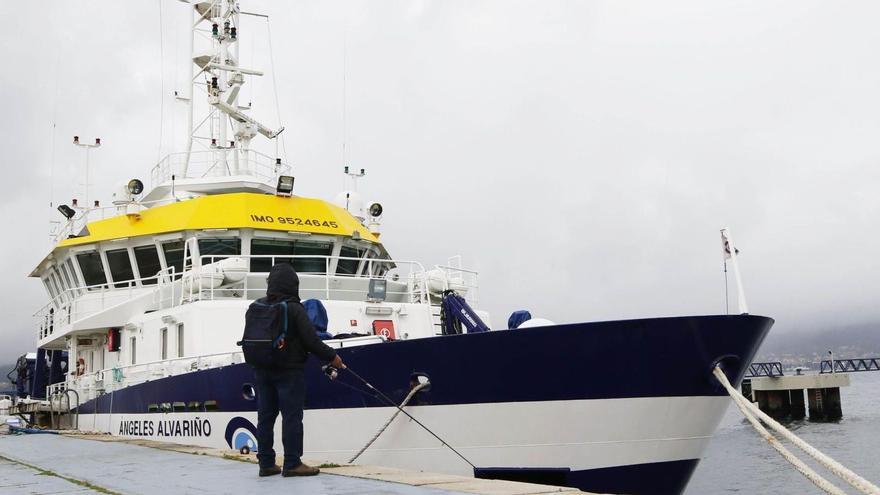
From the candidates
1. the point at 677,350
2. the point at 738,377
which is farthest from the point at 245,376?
Result: the point at 738,377

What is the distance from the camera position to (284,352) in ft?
19.6

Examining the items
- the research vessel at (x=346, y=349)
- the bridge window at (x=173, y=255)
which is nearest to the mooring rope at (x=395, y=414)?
the research vessel at (x=346, y=349)

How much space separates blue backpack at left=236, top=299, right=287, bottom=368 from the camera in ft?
19.3

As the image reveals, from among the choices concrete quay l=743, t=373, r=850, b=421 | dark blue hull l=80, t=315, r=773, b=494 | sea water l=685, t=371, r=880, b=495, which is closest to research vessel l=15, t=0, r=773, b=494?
dark blue hull l=80, t=315, r=773, b=494

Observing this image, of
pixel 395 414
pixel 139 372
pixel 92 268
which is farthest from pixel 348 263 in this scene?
pixel 395 414

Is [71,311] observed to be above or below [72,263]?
below

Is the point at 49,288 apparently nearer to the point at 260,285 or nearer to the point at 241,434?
the point at 260,285

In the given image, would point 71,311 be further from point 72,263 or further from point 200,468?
point 200,468

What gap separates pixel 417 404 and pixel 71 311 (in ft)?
33.5

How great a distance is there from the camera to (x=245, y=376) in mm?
9742

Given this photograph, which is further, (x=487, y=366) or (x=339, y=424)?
(x=339, y=424)

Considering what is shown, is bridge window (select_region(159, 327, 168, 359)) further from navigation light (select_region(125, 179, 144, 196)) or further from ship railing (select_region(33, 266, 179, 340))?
navigation light (select_region(125, 179, 144, 196))

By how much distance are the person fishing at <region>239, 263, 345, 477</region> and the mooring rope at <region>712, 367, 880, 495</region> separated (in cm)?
353

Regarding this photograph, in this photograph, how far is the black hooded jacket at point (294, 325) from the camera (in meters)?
5.97
